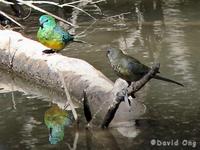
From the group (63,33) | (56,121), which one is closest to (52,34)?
(63,33)

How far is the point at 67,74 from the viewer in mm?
8219

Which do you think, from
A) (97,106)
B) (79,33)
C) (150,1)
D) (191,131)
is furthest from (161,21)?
(191,131)

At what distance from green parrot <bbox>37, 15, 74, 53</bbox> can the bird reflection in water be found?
1.15m

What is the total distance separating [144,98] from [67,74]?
1.28 meters

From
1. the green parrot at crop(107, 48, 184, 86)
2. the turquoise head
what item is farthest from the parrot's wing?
the green parrot at crop(107, 48, 184, 86)

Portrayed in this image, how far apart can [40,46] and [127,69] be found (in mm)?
3590

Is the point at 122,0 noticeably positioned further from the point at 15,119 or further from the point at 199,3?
the point at 15,119

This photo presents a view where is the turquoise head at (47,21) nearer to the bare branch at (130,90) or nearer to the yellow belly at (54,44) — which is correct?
the yellow belly at (54,44)

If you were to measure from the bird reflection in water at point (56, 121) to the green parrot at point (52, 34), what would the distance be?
1147 mm

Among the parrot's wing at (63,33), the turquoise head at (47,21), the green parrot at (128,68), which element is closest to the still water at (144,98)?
the green parrot at (128,68)

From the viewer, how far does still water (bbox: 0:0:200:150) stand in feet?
20.0

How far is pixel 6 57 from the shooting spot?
9.94 meters

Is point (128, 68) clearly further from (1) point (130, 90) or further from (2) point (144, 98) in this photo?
(2) point (144, 98)

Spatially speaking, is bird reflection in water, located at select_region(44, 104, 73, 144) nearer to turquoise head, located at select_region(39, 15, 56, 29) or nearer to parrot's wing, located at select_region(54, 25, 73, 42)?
parrot's wing, located at select_region(54, 25, 73, 42)
